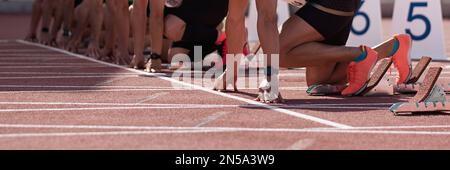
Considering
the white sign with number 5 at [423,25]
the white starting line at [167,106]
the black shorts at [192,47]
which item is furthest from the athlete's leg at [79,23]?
the white starting line at [167,106]

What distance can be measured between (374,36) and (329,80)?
18.7 ft

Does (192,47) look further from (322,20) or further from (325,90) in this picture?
(322,20)

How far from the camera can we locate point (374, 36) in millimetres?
14617

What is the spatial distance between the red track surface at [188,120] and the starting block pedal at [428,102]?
8cm

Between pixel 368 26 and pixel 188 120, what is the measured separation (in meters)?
7.92

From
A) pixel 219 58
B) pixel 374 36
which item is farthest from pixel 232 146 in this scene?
pixel 374 36

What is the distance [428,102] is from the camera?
24.9 ft

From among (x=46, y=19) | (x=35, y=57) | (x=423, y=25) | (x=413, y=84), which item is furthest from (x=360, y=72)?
(x=46, y=19)

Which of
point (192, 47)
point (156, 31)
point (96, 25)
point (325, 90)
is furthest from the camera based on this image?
point (96, 25)

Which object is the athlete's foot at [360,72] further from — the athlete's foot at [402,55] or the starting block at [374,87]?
the athlete's foot at [402,55]

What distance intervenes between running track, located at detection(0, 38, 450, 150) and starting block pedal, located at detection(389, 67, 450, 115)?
0.09 m

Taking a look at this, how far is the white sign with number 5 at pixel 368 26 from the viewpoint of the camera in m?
14.6

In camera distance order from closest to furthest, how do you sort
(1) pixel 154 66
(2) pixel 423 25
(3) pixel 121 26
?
(1) pixel 154 66
(3) pixel 121 26
(2) pixel 423 25
